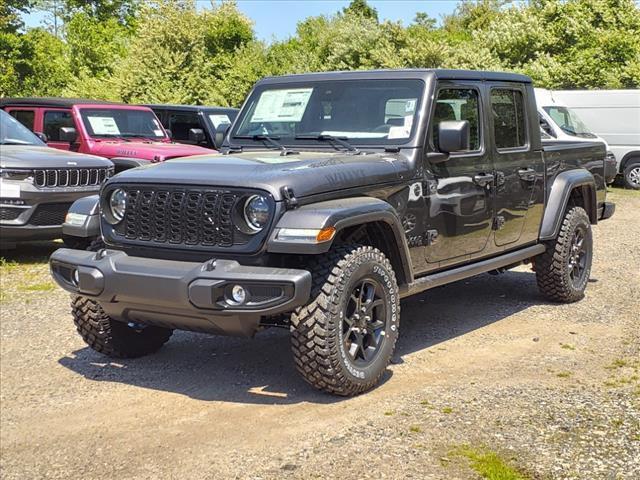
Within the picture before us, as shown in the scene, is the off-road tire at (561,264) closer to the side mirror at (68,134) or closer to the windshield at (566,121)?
the side mirror at (68,134)

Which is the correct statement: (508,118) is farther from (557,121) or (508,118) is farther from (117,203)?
(557,121)

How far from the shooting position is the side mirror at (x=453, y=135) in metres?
5.66

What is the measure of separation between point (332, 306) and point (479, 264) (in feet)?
6.63

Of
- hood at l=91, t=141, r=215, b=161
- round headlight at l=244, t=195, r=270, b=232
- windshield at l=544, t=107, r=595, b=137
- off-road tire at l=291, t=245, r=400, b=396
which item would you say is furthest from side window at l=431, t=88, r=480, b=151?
windshield at l=544, t=107, r=595, b=137

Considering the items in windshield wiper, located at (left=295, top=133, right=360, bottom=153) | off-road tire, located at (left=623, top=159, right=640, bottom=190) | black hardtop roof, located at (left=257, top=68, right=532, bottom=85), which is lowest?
off-road tire, located at (left=623, top=159, right=640, bottom=190)

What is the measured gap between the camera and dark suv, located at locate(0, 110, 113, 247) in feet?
30.0

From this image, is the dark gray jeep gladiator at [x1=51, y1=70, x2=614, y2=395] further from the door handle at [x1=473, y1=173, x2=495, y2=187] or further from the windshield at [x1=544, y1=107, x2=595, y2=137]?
the windshield at [x1=544, y1=107, x2=595, y2=137]

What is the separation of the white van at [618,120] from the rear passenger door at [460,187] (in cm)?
1486

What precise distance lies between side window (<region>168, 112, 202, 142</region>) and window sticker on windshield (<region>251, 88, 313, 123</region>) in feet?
27.2

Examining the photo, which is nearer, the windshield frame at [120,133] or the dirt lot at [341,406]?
the dirt lot at [341,406]

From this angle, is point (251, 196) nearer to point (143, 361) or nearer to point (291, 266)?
point (291, 266)

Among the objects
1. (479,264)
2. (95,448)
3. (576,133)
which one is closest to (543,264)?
(479,264)

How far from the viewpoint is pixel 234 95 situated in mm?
25250

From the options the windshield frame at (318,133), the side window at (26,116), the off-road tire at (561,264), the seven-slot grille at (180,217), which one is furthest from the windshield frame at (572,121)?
the seven-slot grille at (180,217)
